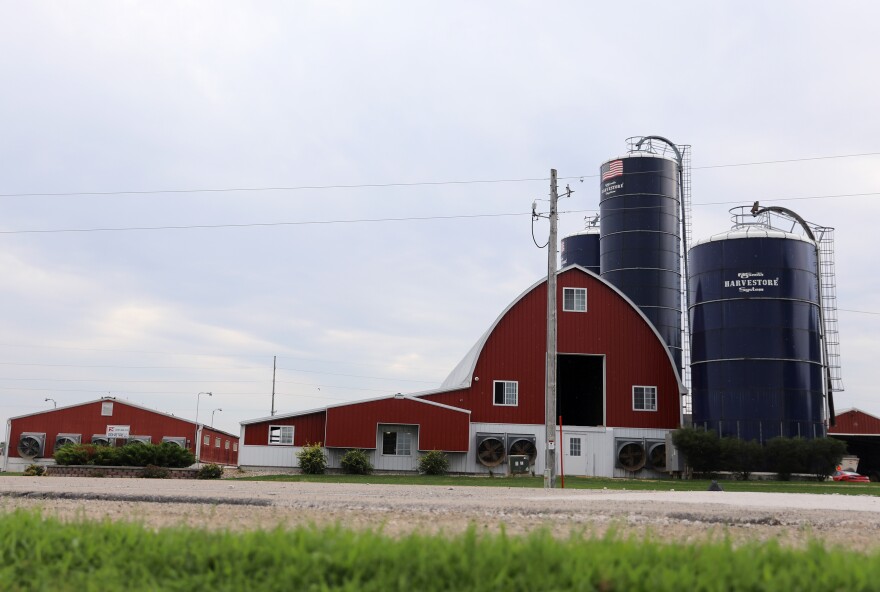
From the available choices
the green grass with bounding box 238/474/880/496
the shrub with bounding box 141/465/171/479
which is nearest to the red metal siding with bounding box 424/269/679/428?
the green grass with bounding box 238/474/880/496

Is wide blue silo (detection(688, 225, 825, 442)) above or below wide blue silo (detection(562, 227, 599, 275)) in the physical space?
below

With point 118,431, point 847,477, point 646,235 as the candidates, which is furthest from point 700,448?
point 118,431

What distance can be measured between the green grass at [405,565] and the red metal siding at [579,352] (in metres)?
33.6

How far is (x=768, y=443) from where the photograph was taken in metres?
36.5

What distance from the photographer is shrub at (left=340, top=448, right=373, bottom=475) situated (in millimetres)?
36219

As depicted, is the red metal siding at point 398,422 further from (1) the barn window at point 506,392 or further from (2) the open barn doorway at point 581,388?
(2) the open barn doorway at point 581,388

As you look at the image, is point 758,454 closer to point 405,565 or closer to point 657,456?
point 657,456

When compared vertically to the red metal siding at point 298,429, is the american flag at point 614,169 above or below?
above

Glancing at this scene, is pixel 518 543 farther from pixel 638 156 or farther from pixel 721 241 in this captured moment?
pixel 638 156

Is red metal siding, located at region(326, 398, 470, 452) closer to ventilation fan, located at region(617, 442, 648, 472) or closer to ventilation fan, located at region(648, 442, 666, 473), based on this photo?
ventilation fan, located at region(617, 442, 648, 472)

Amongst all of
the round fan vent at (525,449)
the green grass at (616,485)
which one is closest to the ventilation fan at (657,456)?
the round fan vent at (525,449)

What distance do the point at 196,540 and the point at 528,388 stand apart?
34177mm

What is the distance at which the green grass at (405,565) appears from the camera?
442 centimetres

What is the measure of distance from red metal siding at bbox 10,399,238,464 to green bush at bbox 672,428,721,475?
33.8m
